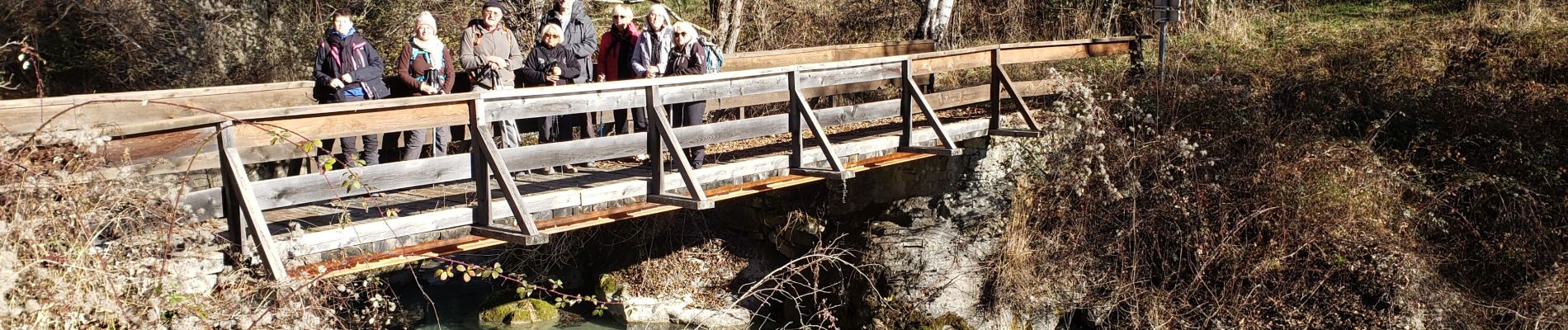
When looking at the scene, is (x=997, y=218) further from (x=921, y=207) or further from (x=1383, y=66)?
(x=1383, y=66)

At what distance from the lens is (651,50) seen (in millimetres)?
8844

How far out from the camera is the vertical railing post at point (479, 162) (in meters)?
6.29

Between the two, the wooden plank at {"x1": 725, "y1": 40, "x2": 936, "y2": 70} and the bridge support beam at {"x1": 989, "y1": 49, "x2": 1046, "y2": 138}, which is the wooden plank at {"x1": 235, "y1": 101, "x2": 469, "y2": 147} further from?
the bridge support beam at {"x1": 989, "y1": 49, "x2": 1046, "y2": 138}

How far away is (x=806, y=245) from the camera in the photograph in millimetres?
11773

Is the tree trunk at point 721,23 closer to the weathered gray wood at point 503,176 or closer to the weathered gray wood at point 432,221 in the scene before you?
the weathered gray wood at point 432,221

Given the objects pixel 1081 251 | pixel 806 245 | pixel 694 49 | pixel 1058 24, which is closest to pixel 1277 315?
pixel 1081 251

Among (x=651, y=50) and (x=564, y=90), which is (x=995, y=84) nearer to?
(x=651, y=50)

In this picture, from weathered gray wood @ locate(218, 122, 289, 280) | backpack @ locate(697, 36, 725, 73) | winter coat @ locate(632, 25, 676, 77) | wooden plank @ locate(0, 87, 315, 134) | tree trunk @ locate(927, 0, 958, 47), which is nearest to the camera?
weathered gray wood @ locate(218, 122, 289, 280)

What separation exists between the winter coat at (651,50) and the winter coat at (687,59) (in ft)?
0.19

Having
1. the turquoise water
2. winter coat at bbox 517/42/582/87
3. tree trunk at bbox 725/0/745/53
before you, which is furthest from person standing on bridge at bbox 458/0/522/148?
tree trunk at bbox 725/0/745/53

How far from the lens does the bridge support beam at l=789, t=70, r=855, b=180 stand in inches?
323

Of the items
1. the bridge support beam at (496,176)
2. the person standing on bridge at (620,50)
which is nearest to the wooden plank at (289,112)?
the bridge support beam at (496,176)

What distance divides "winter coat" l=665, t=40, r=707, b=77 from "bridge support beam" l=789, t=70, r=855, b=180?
92 cm

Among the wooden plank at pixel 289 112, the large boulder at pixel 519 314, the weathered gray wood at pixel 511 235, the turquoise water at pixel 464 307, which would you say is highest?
the wooden plank at pixel 289 112
